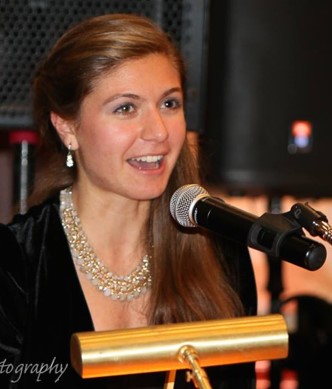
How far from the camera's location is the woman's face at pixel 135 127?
1.79m

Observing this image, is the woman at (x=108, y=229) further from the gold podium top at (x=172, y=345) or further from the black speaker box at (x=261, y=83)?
the gold podium top at (x=172, y=345)

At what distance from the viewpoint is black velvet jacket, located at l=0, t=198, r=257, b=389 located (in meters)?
1.79

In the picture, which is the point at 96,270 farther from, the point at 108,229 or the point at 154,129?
the point at 154,129

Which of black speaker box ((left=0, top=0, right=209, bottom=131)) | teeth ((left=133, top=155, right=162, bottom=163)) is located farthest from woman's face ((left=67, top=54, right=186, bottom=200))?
black speaker box ((left=0, top=0, right=209, bottom=131))

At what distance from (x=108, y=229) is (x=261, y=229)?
2.61 ft

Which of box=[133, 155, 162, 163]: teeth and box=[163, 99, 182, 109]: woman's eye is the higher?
box=[163, 99, 182, 109]: woman's eye

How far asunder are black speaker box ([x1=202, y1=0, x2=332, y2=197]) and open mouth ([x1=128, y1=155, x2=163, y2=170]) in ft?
1.34

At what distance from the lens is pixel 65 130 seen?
77.4 inches

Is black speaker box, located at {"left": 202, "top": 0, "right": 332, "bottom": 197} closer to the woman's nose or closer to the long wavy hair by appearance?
the long wavy hair

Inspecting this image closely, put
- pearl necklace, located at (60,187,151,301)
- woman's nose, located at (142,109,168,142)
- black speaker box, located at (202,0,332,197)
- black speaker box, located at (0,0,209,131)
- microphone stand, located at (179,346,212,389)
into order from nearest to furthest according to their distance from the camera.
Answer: microphone stand, located at (179,346,212,389), woman's nose, located at (142,109,168,142), pearl necklace, located at (60,187,151,301), black speaker box, located at (0,0,209,131), black speaker box, located at (202,0,332,197)

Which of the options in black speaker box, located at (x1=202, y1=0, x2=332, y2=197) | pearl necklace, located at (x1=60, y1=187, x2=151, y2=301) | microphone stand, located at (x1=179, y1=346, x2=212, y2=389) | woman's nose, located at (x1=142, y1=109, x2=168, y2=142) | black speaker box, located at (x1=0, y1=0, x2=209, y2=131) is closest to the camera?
microphone stand, located at (x1=179, y1=346, x2=212, y2=389)

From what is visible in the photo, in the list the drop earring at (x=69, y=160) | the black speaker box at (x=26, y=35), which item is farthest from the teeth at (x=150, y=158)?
the black speaker box at (x=26, y=35)

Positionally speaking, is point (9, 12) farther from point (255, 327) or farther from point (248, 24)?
point (255, 327)

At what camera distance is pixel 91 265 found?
1.92 metres
